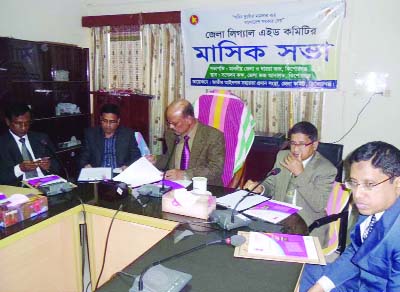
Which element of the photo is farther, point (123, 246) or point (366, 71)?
point (366, 71)

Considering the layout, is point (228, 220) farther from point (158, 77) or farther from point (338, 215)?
point (158, 77)

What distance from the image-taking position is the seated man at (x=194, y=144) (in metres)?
2.41

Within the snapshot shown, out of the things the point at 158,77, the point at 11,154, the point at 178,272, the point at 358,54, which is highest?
the point at 358,54

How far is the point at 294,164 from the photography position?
206cm

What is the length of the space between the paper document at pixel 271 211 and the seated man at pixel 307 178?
262 mm

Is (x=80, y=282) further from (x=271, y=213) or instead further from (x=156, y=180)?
(x=271, y=213)

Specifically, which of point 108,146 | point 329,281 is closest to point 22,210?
point 108,146

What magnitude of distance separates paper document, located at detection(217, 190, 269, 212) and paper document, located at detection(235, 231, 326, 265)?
33cm

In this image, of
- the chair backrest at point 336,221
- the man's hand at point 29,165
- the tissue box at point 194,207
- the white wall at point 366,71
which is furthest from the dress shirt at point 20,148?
the white wall at point 366,71

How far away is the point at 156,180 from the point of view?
7.11 ft

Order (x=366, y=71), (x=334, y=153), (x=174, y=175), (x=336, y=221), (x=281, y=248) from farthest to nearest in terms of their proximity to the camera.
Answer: (x=366, y=71)
(x=334, y=153)
(x=174, y=175)
(x=336, y=221)
(x=281, y=248)

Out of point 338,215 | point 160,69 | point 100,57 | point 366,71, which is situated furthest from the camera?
point 100,57

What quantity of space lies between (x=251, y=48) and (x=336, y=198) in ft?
6.55

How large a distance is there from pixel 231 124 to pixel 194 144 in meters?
0.45
